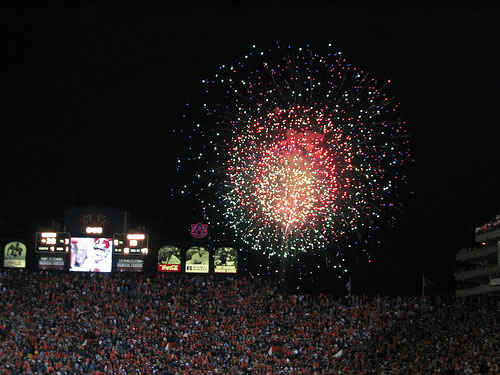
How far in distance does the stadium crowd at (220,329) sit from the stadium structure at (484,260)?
3.07m

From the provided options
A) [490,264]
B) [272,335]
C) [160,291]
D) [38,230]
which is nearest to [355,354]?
[272,335]

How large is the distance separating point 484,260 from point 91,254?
2696 cm

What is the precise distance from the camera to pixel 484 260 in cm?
5619

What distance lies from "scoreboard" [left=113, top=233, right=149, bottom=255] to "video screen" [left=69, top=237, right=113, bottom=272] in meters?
0.72

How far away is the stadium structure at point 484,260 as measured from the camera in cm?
5050

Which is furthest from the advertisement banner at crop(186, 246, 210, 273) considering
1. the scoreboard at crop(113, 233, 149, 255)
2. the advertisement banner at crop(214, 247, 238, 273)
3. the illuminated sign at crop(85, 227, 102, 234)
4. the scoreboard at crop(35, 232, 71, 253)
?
the scoreboard at crop(35, 232, 71, 253)

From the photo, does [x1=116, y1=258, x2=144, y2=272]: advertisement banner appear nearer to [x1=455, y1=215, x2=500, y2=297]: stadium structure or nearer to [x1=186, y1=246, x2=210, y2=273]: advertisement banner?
[x1=186, y1=246, x2=210, y2=273]: advertisement banner

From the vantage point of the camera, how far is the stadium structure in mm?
50500

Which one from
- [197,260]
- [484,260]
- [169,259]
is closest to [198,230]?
[197,260]

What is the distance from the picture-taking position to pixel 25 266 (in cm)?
6138

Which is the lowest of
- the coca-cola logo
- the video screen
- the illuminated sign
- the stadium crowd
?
the stadium crowd

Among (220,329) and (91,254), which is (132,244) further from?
(220,329)

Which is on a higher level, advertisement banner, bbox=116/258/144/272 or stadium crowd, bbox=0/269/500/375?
advertisement banner, bbox=116/258/144/272

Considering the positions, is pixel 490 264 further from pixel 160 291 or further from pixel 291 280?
pixel 160 291
